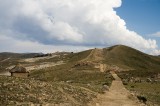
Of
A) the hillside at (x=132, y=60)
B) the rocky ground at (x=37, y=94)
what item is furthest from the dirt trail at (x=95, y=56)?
the rocky ground at (x=37, y=94)

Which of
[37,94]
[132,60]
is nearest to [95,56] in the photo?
[132,60]

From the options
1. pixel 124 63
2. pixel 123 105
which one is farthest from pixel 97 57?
pixel 123 105

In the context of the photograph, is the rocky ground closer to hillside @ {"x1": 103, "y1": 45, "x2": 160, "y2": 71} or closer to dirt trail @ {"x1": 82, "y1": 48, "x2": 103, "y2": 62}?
dirt trail @ {"x1": 82, "y1": 48, "x2": 103, "y2": 62}

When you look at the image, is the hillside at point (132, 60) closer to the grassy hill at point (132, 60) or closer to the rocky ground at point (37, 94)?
the grassy hill at point (132, 60)

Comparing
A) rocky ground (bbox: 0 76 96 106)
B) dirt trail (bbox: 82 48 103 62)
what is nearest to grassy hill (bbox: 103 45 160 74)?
dirt trail (bbox: 82 48 103 62)

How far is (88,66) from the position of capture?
145875mm

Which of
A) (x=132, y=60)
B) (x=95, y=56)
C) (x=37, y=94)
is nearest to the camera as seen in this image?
(x=37, y=94)

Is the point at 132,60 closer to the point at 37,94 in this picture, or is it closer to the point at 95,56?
the point at 95,56

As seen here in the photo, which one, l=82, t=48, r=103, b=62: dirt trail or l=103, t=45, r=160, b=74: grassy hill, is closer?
l=82, t=48, r=103, b=62: dirt trail

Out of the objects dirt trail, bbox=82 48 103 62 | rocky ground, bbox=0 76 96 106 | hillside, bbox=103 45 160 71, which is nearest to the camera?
rocky ground, bbox=0 76 96 106

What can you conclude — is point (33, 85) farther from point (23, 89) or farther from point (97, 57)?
point (97, 57)

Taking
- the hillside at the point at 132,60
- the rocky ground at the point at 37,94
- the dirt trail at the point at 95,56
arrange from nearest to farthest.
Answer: the rocky ground at the point at 37,94, the dirt trail at the point at 95,56, the hillside at the point at 132,60

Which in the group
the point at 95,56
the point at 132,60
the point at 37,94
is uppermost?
the point at 95,56

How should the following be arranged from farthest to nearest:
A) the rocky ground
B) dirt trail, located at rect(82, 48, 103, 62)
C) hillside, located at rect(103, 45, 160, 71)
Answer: hillside, located at rect(103, 45, 160, 71), dirt trail, located at rect(82, 48, 103, 62), the rocky ground
